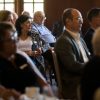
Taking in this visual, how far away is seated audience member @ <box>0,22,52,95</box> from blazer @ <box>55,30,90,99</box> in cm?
96

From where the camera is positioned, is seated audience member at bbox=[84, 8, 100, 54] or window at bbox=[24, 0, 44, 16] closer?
seated audience member at bbox=[84, 8, 100, 54]

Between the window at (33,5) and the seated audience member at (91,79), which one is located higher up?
the window at (33,5)

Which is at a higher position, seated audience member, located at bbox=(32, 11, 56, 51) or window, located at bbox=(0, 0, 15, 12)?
window, located at bbox=(0, 0, 15, 12)

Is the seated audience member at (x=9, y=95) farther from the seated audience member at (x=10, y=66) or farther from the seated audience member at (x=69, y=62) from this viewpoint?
the seated audience member at (x=69, y=62)

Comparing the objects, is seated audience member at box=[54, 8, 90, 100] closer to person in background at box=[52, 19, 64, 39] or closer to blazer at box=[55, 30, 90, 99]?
blazer at box=[55, 30, 90, 99]

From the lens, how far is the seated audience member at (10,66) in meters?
2.99

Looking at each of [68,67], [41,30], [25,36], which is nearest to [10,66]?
[68,67]

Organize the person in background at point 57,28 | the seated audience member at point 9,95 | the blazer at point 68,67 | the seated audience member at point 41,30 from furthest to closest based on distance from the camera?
the person in background at point 57,28
the seated audience member at point 41,30
the blazer at point 68,67
the seated audience member at point 9,95

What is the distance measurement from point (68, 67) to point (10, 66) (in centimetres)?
110

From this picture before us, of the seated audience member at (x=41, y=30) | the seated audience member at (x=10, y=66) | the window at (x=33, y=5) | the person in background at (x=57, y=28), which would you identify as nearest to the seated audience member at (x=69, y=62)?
the seated audience member at (x=10, y=66)

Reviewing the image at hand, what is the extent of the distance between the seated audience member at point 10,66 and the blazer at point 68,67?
3.16 feet

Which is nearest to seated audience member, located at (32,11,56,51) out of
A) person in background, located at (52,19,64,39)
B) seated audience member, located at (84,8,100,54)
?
seated audience member, located at (84,8,100,54)

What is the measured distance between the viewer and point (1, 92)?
107 inches

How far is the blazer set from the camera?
397 centimetres
